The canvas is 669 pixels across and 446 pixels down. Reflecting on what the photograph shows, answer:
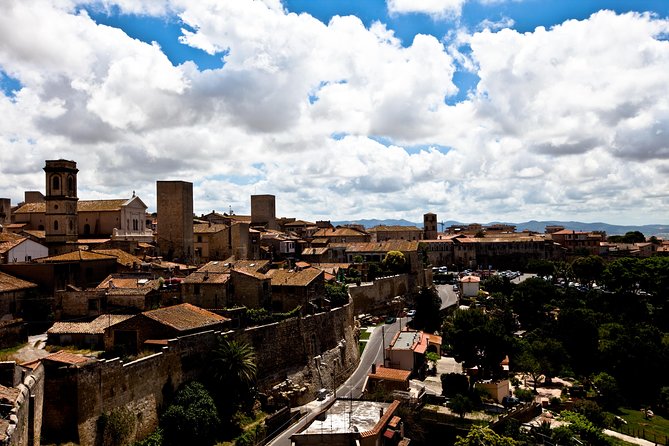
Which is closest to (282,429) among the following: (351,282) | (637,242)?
(351,282)

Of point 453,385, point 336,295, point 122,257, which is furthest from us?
point 336,295


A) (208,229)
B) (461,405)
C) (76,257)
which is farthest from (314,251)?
(461,405)

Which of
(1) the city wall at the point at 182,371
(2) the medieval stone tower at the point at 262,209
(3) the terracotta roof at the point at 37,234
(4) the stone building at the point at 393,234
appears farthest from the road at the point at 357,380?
(4) the stone building at the point at 393,234

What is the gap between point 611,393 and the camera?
42.6 meters

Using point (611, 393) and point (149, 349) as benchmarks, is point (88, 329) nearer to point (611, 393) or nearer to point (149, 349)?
point (149, 349)

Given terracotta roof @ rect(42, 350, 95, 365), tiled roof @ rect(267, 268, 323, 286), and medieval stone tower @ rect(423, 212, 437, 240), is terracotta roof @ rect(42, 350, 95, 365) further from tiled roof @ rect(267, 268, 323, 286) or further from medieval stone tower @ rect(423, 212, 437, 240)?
medieval stone tower @ rect(423, 212, 437, 240)

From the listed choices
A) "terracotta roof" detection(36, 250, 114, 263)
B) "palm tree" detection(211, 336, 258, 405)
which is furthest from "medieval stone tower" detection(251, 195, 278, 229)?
"palm tree" detection(211, 336, 258, 405)

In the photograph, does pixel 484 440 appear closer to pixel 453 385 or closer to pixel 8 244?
pixel 453 385

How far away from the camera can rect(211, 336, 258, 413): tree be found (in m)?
29.4

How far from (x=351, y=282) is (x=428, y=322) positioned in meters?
9.91

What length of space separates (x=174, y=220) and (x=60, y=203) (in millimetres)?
12302

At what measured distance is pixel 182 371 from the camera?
28.0 meters

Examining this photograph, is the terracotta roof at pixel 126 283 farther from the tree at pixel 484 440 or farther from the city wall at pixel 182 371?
the tree at pixel 484 440

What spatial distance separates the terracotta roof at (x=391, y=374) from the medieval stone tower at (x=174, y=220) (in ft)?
83.9
